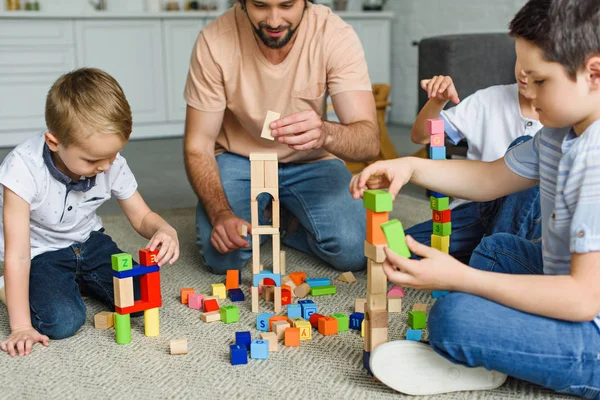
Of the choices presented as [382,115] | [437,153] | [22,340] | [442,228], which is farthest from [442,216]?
[382,115]

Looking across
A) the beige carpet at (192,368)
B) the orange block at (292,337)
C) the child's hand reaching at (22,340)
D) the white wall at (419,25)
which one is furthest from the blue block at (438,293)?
the white wall at (419,25)

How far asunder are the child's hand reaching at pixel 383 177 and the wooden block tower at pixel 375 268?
0.15 ft

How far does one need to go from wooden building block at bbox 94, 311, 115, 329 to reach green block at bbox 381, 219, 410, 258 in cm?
68

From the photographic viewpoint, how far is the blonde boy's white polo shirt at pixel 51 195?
1313 millimetres

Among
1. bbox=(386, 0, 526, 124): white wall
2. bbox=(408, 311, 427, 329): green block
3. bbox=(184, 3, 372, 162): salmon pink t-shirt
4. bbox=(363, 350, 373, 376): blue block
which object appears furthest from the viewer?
bbox=(386, 0, 526, 124): white wall

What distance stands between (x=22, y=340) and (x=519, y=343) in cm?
89

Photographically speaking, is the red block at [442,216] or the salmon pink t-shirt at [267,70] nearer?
the red block at [442,216]

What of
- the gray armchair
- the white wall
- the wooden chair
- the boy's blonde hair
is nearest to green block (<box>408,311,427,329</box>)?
the boy's blonde hair

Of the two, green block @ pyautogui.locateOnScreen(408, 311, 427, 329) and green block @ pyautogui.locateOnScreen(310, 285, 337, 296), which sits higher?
green block @ pyautogui.locateOnScreen(408, 311, 427, 329)

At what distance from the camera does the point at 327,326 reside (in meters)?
1.33

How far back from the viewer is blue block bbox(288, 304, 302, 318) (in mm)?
1414

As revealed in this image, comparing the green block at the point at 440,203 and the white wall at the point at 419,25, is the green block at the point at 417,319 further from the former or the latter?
the white wall at the point at 419,25

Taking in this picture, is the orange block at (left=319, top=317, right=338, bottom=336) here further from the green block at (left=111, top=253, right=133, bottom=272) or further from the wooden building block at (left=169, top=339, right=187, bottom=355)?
the green block at (left=111, top=253, right=133, bottom=272)

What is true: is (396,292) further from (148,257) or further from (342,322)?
(148,257)
